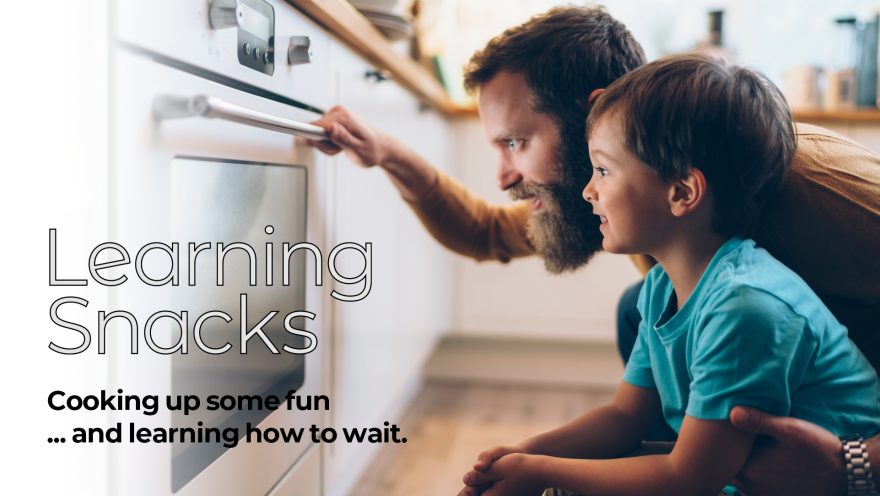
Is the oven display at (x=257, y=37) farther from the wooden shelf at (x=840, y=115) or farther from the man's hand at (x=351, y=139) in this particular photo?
the wooden shelf at (x=840, y=115)

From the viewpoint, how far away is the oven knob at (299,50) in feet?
2.70

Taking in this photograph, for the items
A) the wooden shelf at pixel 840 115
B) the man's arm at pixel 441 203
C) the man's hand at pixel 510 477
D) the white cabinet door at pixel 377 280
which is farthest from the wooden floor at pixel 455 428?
the wooden shelf at pixel 840 115

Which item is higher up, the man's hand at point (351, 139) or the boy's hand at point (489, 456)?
the man's hand at point (351, 139)

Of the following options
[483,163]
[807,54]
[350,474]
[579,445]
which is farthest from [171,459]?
[807,54]

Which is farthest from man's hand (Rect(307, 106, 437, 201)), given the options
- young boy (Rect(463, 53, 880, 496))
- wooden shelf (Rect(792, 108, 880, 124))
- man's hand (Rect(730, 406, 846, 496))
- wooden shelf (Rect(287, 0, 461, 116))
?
wooden shelf (Rect(792, 108, 880, 124))

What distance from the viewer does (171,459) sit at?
1.96 ft

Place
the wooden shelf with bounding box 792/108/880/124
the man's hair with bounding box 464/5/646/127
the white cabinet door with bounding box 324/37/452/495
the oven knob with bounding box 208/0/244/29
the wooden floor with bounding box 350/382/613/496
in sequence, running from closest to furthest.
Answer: the oven knob with bounding box 208/0/244/29, the man's hair with bounding box 464/5/646/127, the white cabinet door with bounding box 324/37/452/495, the wooden floor with bounding box 350/382/613/496, the wooden shelf with bounding box 792/108/880/124

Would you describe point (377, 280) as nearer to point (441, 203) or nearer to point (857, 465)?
point (441, 203)

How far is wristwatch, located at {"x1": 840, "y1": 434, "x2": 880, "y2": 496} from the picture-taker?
0.64 meters

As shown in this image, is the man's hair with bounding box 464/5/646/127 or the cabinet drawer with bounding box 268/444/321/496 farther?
the man's hair with bounding box 464/5/646/127

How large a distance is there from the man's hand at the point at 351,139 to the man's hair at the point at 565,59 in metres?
0.21

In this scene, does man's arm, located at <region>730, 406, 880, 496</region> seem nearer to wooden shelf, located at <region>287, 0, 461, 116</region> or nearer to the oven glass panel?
the oven glass panel

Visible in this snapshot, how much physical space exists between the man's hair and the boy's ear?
1.06ft

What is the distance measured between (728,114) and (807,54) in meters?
2.32
